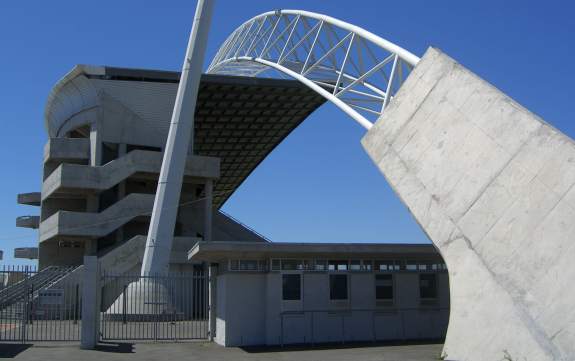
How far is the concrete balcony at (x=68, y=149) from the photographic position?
171 ft

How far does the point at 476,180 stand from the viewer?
51.3 feet

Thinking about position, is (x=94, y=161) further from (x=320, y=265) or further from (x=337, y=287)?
(x=337, y=287)

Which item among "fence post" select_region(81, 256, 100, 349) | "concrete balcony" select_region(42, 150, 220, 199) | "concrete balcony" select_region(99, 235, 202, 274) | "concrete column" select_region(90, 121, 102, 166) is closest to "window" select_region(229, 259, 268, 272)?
"fence post" select_region(81, 256, 100, 349)

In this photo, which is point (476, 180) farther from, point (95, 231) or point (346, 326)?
point (95, 231)

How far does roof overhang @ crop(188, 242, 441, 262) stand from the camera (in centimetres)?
2020

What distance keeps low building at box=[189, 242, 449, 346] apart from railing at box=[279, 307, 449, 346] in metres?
0.03

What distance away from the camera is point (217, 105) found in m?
67.2

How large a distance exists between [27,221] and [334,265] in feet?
173

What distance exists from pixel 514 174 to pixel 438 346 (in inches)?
302

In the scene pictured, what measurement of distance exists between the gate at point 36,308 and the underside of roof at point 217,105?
56.3 ft

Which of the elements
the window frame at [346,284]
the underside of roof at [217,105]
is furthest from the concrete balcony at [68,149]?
the window frame at [346,284]

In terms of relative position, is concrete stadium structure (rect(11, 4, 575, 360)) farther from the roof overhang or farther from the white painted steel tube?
the white painted steel tube

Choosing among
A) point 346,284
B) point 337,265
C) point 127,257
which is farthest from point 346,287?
point 127,257

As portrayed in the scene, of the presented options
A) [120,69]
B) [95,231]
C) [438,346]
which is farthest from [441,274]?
[120,69]
